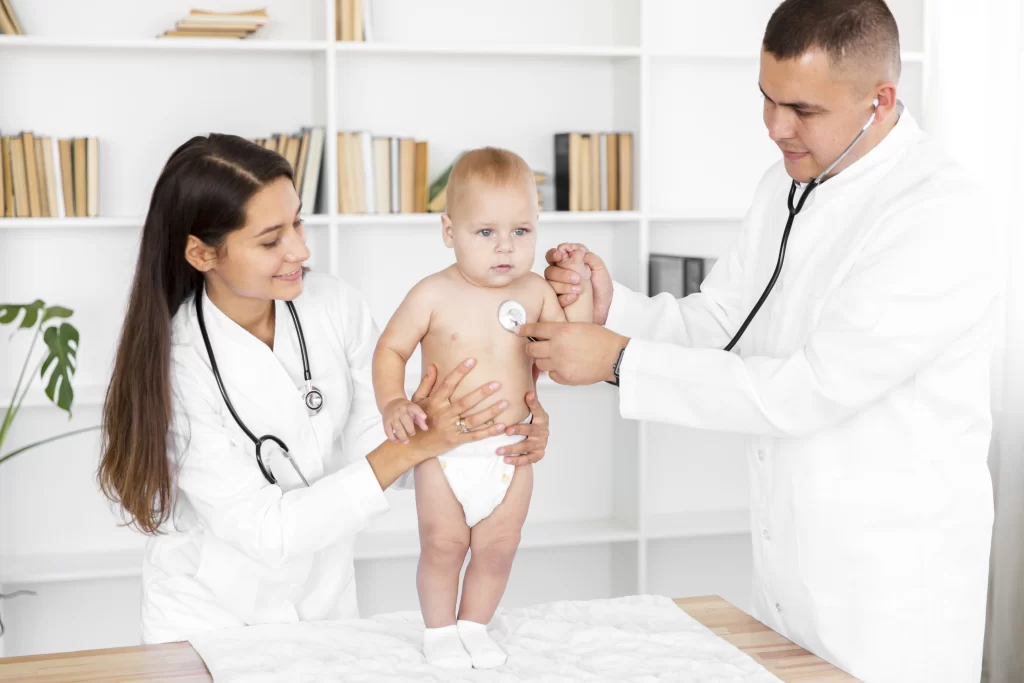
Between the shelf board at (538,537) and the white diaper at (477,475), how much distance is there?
1564 mm

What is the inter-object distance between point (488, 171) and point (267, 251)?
0.44 meters

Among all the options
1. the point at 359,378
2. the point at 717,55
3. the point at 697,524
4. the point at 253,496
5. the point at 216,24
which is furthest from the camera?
the point at 697,524

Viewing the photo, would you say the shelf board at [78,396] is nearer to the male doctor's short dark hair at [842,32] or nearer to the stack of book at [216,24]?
the stack of book at [216,24]

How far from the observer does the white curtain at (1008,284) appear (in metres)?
2.70

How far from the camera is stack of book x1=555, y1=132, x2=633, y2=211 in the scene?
327cm

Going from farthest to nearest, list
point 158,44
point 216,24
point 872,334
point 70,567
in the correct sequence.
A: point 70,567 → point 216,24 → point 158,44 → point 872,334

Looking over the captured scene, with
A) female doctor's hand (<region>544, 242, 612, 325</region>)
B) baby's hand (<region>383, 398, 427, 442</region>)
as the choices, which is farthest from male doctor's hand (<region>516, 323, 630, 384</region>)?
baby's hand (<region>383, 398, 427, 442</region>)

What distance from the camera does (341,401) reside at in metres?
2.00

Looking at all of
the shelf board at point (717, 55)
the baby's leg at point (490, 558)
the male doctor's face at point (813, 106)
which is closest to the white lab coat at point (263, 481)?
the baby's leg at point (490, 558)

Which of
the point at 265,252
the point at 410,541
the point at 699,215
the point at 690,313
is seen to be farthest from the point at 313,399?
the point at 699,215

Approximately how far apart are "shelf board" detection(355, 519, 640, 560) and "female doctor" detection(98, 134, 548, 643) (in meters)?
1.20

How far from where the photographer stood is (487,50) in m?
3.11

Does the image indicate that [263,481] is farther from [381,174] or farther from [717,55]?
[717,55]

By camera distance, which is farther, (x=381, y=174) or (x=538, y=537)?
(x=538, y=537)
